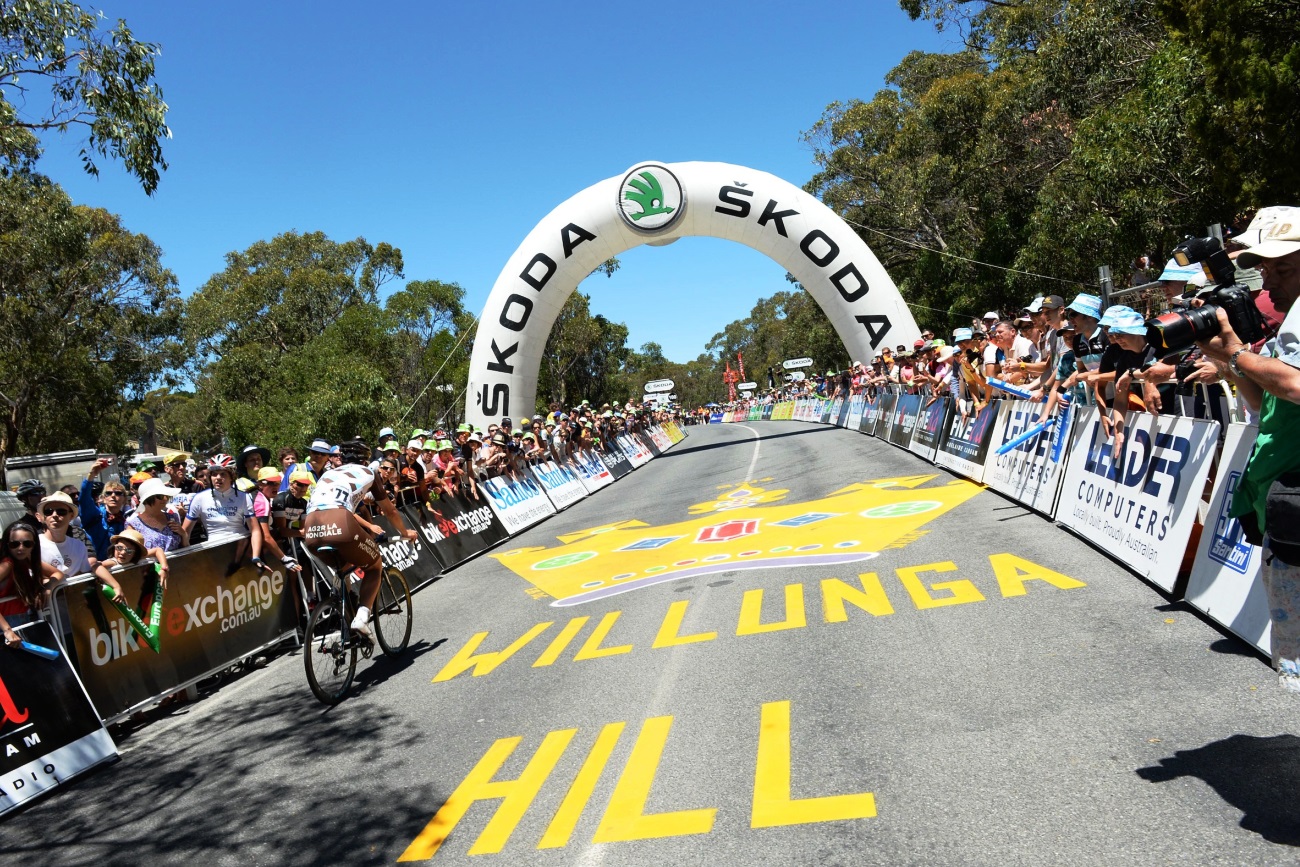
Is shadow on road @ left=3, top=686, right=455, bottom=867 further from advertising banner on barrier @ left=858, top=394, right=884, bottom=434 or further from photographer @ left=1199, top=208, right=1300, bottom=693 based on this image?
advertising banner on barrier @ left=858, top=394, right=884, bottom=434

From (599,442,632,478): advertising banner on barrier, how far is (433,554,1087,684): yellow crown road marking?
57.9 ft

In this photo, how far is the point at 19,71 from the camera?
11500mm

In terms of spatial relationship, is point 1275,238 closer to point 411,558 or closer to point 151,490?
point 151,490

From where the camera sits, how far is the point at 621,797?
4207 millimetres

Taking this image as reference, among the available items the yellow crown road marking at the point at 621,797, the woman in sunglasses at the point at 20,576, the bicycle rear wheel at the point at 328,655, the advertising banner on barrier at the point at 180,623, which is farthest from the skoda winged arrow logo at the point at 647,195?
the yellow crown road marking at the point at 621,797

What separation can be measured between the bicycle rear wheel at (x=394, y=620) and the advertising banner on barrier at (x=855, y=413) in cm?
2134

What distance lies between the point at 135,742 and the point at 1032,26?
34191mm

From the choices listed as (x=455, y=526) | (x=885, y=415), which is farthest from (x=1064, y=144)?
(x=455, y=526)

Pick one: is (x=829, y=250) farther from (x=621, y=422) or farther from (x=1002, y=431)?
(x=1002, y=431)

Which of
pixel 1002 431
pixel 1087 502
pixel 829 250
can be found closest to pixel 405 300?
pixel 829 250

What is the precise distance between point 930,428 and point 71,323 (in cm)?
3142

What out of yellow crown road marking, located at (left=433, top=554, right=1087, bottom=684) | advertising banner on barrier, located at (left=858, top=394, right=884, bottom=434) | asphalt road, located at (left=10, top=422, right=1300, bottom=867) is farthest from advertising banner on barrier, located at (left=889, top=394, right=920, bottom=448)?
yellow crown road marking, located at (left=433, top=554, right=1087, bottom=684)

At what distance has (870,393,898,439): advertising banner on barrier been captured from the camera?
22.0 meters

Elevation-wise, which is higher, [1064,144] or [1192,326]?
[1064,144]
